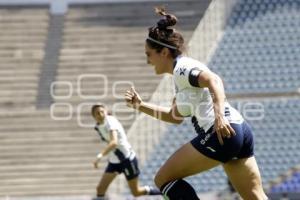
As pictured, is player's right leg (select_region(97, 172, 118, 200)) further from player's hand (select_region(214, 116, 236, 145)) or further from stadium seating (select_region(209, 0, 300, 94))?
player's hand (select_region(214, 116, 236, 145))

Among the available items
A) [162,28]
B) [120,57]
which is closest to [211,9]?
[120,57]

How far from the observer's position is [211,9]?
14.6m

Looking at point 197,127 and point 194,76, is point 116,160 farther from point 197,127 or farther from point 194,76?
point 194,76

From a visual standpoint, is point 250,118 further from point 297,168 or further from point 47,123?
point 47,123

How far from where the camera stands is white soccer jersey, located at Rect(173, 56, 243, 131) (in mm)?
4230

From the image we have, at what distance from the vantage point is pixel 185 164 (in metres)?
4.24

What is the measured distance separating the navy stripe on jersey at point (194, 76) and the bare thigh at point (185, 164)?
38cm

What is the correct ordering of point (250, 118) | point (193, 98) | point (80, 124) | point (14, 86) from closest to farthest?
point (193, 98) < point (250, 118) < point (80, 124) < point (14, 86)

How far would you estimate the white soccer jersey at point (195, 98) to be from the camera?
4.23 metres

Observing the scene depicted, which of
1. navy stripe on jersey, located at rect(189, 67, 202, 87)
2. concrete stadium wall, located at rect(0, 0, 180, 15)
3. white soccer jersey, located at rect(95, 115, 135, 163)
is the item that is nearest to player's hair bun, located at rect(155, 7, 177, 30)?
navy stripe on jersey, located at rect(189, 67, 202, 87)

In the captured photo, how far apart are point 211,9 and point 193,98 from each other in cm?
1054

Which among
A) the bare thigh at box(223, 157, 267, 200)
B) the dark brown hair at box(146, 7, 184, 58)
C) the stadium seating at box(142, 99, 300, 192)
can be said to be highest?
the dark brown hair at box(146, 7, 184, 58)

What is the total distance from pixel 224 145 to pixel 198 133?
227 millimetres

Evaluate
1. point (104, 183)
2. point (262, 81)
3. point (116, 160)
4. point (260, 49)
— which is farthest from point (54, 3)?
point (104, 183)
